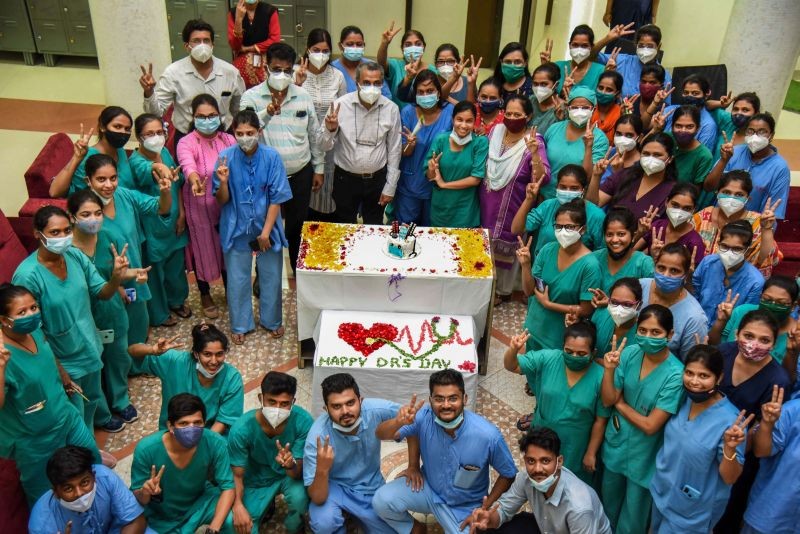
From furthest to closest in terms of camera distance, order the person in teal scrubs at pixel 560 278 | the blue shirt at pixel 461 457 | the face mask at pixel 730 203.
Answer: the face mask at pixel 730 203 → the person in teal scrubs at pixel 560 278 → the blue shirt at pixel 461 457

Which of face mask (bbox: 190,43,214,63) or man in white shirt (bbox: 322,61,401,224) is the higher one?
face mask (bbox: 190,43,214,63)


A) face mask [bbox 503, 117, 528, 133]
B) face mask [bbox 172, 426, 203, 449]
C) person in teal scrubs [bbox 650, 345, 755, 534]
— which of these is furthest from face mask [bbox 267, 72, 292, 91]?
person in teal scrubs [bbox 650, 345, 755, 534]

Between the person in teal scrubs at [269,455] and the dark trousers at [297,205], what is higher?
the dark trousers at [297,205]

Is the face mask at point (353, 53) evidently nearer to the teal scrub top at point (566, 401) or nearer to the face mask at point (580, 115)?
the face mask at point (580, 115)

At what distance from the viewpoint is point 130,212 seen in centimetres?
517

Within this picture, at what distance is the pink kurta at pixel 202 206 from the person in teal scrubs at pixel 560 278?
7.68 feet

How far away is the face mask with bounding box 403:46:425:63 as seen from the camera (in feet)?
22.1

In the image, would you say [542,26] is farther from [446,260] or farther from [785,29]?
[446,260]

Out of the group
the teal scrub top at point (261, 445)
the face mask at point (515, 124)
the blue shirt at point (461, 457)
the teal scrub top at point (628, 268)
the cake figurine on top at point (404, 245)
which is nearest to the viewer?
the blue shirt at point (461, 457)

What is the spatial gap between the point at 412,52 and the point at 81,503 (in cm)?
464

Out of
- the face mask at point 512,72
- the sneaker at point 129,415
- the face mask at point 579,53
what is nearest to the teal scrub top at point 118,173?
the sneaker at point 129,415

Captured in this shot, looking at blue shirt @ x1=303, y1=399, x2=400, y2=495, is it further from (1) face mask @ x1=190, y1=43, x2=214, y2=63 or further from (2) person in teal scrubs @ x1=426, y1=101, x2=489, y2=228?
(1) face mask @ x1=190, y1=43, x2=214, y2=63

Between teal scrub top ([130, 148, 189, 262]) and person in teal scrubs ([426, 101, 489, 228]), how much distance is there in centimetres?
196

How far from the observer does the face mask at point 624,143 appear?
18.2 feet
